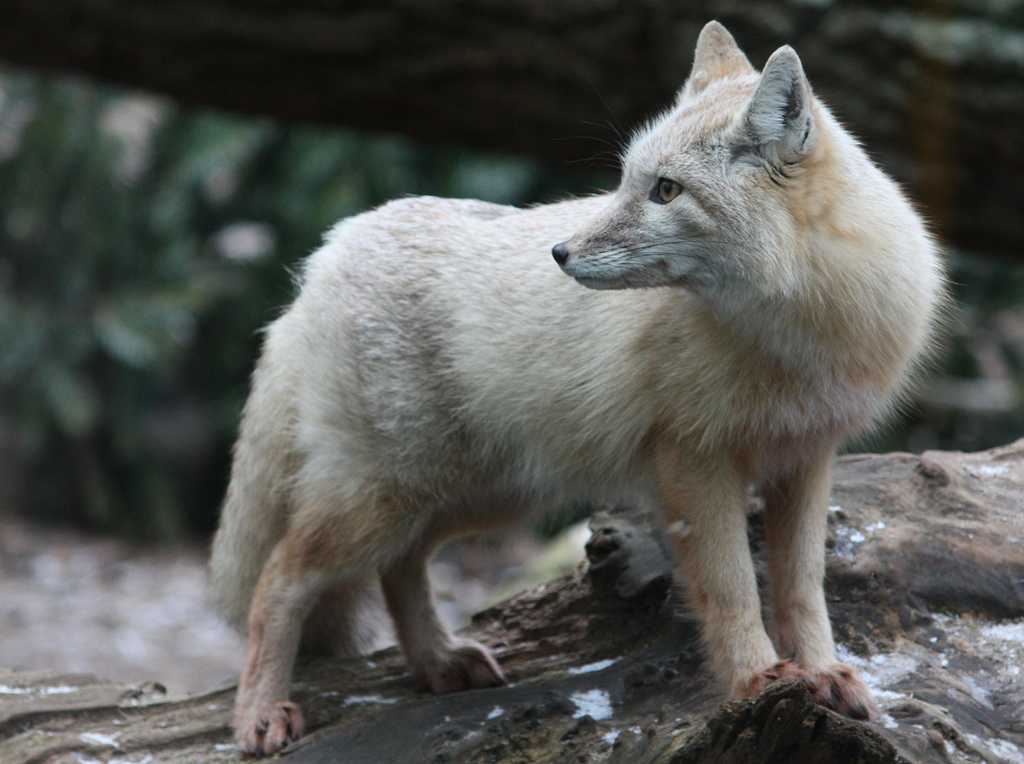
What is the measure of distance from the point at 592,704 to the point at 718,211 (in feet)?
5.58

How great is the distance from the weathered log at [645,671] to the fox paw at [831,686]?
0.30 feet

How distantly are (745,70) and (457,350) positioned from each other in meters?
1.29

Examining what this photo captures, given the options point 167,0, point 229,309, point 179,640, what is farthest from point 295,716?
point 229,309

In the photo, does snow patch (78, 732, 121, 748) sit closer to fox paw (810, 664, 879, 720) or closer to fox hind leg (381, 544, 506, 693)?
fox hind leg (381, 544, 506, 693)

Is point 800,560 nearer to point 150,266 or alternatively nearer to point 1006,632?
point 1006,632

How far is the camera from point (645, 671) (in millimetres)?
4520

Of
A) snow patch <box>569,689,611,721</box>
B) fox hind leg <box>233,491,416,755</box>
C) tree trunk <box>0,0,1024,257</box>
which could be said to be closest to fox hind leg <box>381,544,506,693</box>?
fox hind leg <box>233,491,416,755</box>

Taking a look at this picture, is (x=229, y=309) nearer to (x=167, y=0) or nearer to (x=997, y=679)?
(x=167, y=0)

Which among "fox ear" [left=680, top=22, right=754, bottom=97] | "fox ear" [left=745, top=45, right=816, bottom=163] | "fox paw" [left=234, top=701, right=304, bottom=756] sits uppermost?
"fox ear" [left=680, top=22, right=754, bottom=97]

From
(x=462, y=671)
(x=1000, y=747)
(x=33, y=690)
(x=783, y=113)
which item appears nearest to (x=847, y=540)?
(x=1000, y=747)

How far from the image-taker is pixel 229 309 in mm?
10664

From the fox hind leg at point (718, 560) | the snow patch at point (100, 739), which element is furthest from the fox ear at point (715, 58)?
the snow patch at point (100, 739)

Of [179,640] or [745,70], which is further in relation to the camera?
[179,640]

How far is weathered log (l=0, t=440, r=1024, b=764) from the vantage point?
13.4 feet
